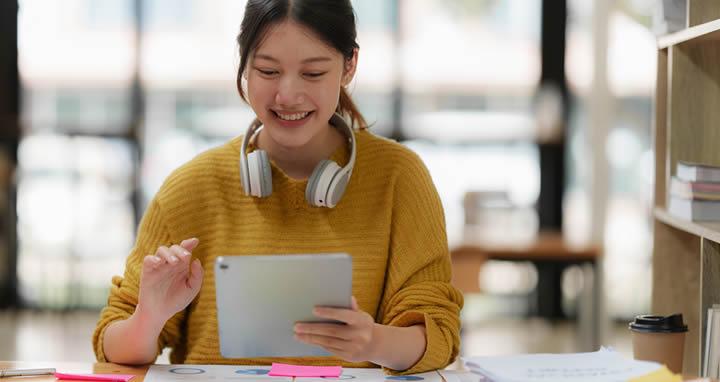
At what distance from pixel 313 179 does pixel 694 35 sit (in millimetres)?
823

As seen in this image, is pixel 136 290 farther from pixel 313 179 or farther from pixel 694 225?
pixel 694 225

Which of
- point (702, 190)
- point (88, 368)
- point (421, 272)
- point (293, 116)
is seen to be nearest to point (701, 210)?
point (702, 190)

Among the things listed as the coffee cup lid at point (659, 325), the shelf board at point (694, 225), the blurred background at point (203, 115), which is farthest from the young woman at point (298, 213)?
the blurred background at point (203, 115)

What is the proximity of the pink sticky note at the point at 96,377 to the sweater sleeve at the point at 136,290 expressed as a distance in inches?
6.0

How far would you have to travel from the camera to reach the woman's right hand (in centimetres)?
165

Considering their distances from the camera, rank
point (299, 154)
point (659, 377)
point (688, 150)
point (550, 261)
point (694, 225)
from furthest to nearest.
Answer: point (550, 261) < point (688, 150) < point (694, 225) < point (299, 154) < point (659, 377)

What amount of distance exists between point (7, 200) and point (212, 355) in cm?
488

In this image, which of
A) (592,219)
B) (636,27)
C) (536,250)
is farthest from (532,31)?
(536,250)

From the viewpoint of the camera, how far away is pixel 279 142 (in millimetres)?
1855

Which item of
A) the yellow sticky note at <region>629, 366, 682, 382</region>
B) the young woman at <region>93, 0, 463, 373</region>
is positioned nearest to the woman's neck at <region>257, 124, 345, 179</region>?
the young woman at <region>93, 0, 463, 373</region>

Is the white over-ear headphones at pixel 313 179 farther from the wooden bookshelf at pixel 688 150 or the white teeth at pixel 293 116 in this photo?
the wooden bookshelf at pixel 688 150

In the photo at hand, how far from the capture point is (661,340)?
1.89m

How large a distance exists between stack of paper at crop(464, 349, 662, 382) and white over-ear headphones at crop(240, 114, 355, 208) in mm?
440

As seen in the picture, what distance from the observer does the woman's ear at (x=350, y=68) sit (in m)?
1.93
